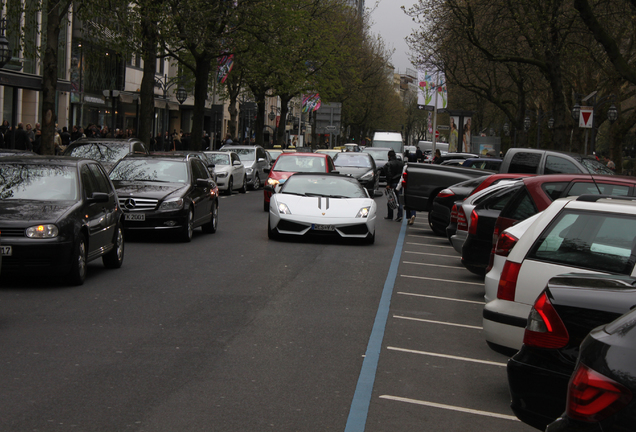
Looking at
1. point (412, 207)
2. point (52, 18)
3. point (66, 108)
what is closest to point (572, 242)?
point (412, 207)

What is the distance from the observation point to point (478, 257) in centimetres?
1052

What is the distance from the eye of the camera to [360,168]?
30438 mm

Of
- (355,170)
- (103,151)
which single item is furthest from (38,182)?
(355,170)

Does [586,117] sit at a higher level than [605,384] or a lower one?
higher

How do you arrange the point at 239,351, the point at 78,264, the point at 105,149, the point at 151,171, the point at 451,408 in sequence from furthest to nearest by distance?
the point at 105,149, the point at 151,171, the point at 78,264, the point at 239,351, the point at 451,408

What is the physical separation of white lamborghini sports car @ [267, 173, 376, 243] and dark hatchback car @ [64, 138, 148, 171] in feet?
21.6

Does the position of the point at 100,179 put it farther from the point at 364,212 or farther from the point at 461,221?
the point at 364,212

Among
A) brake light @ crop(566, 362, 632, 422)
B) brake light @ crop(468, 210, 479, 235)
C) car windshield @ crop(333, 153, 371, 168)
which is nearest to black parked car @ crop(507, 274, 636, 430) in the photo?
brake light @ crop(566, 362, 632, 422)

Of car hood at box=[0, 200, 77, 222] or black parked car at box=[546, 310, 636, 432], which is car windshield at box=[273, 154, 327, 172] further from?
black parked car at box=[546, 310, 636, 432]

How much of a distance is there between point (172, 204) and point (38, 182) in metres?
4.15

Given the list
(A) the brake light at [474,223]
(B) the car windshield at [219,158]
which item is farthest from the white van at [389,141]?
(A) the brake light at [474,223]

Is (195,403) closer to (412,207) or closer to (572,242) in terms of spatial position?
(572,242)

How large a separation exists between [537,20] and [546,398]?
25210 millimetres

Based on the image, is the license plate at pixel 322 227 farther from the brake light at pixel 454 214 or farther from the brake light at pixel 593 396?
the brake light at pixel 593 396
